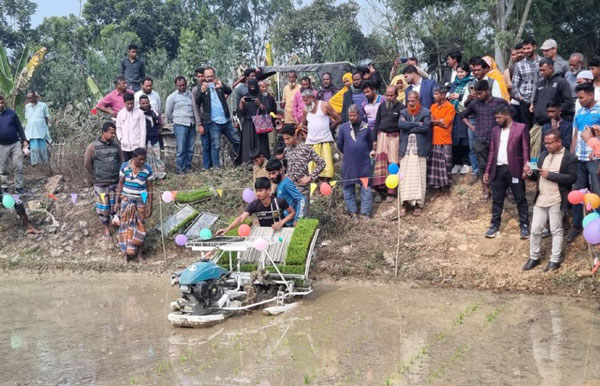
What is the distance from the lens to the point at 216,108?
13859 millimetres

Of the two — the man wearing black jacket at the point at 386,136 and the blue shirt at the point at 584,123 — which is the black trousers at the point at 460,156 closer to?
the man wearing black jacket at the point at 386,136

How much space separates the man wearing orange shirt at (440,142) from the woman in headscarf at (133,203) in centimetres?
494

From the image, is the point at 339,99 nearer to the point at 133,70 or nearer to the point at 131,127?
the point at 131,127

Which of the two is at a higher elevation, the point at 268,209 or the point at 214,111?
the point at 214,111

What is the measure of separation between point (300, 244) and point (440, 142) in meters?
3.80

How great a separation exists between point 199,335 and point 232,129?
6.67 meters

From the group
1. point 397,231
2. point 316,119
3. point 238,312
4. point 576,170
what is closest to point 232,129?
point 316,119

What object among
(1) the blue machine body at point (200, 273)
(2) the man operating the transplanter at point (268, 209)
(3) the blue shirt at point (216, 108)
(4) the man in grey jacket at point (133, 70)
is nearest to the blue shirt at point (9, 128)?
(4) the man in grey jacket at point (133, 70)

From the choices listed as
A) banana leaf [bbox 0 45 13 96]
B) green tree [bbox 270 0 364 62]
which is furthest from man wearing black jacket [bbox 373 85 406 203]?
green tree [bbox 270 0 364 62]

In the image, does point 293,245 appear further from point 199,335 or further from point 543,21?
point 543,21

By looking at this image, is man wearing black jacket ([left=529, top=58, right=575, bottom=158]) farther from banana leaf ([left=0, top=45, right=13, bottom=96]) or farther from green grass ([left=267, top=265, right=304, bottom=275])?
banana leaf ([left=0, top=45, right=13, bottom=96])

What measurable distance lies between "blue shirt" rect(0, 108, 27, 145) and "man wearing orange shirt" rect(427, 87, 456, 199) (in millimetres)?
7831

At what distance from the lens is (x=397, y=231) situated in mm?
11578

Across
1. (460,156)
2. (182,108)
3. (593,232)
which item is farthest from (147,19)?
(593,232)
